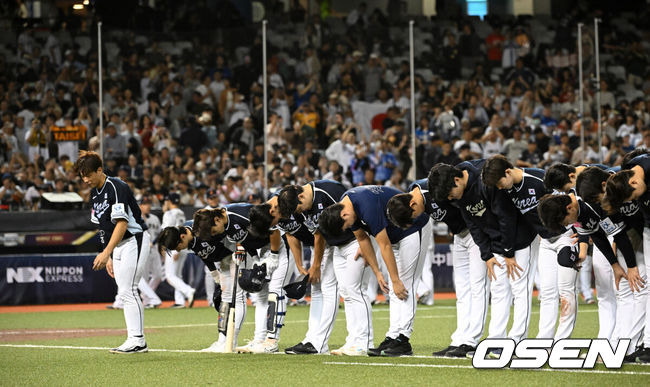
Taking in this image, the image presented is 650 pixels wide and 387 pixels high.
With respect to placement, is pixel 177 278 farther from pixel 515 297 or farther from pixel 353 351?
pixel 515 297

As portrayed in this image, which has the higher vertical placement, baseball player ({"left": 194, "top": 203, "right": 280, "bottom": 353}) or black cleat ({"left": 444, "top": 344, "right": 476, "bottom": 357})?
baseball player ({"left": 194, "top": 203, "right": 280, "bottom": 353})

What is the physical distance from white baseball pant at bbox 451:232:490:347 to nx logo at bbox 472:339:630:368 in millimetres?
1326

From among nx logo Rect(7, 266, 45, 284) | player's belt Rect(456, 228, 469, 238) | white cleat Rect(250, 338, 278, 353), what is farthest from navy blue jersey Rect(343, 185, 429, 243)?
nx logo Rect(7, 266, 45, 284)

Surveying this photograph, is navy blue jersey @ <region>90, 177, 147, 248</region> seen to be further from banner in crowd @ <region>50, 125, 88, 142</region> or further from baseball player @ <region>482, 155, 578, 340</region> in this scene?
banner in crowd @ <region>50, 125, 88, 142</region>

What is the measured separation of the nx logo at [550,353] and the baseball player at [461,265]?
1328 millimetres

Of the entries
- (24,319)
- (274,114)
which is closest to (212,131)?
(274,114)

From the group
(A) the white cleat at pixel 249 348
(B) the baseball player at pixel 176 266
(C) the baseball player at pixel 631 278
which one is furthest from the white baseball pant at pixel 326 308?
(B) the baseball player at pixel 176 266

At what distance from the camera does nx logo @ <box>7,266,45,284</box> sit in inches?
814

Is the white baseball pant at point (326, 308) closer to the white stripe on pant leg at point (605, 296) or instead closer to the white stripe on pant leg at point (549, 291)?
the white stripe on pant leg at point (549, 291)

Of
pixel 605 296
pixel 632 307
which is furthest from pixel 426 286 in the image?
pixel 632 307

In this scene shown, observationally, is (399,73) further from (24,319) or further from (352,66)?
(24,319)

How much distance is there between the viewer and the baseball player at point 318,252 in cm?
1042

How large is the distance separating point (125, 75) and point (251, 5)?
6.20 metres

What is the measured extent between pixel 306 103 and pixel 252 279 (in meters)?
14.8
